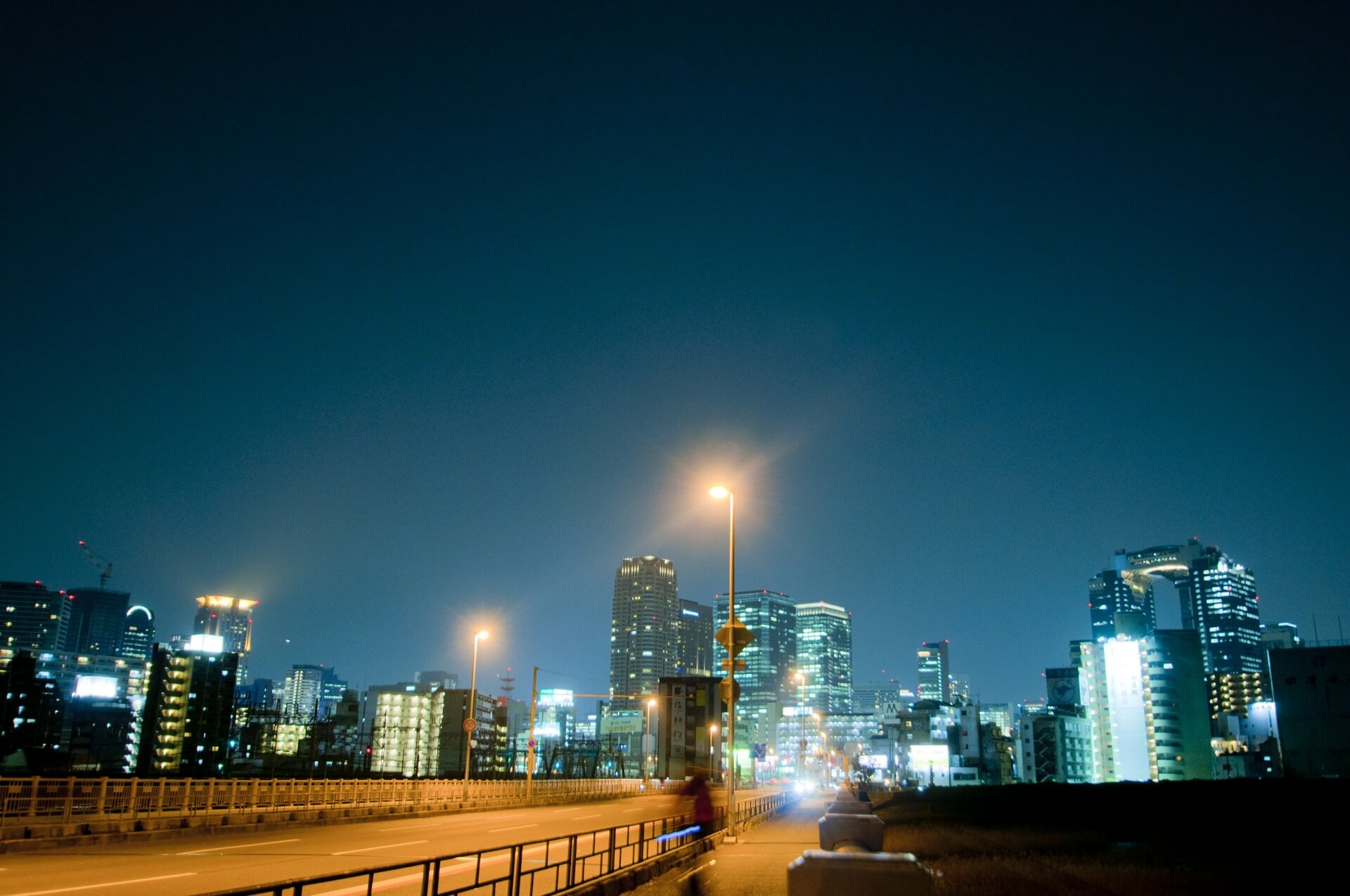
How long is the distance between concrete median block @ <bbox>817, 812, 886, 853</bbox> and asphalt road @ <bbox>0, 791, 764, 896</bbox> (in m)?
4.14

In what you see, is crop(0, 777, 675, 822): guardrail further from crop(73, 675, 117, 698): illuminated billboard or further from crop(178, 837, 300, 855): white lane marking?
crop(73, 675, 117, 698): illuminated billboard

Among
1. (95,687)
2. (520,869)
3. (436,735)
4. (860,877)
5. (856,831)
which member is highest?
(95,687)

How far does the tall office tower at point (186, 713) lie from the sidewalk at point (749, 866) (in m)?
152

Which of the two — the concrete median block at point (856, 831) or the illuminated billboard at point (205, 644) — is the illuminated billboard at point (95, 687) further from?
the concrete median block at point (856, 831)

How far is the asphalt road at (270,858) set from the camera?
53.4 ft

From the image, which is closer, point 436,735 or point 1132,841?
point 1132,841

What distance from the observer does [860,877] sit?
721 cm

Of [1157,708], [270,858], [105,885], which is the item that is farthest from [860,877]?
[1157,708]

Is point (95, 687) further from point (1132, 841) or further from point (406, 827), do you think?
point (1132, 841)

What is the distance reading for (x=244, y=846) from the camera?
24000 millimetres

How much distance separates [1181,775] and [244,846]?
614 feet

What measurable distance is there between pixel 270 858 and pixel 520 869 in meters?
11.2

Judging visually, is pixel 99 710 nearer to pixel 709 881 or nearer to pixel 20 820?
pixel 20 820

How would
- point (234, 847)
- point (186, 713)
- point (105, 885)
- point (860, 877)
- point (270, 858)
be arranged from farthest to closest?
point (186, 713) < point (234, 847) < point (270, 858) < point (105, 885) < point (860, 877)
